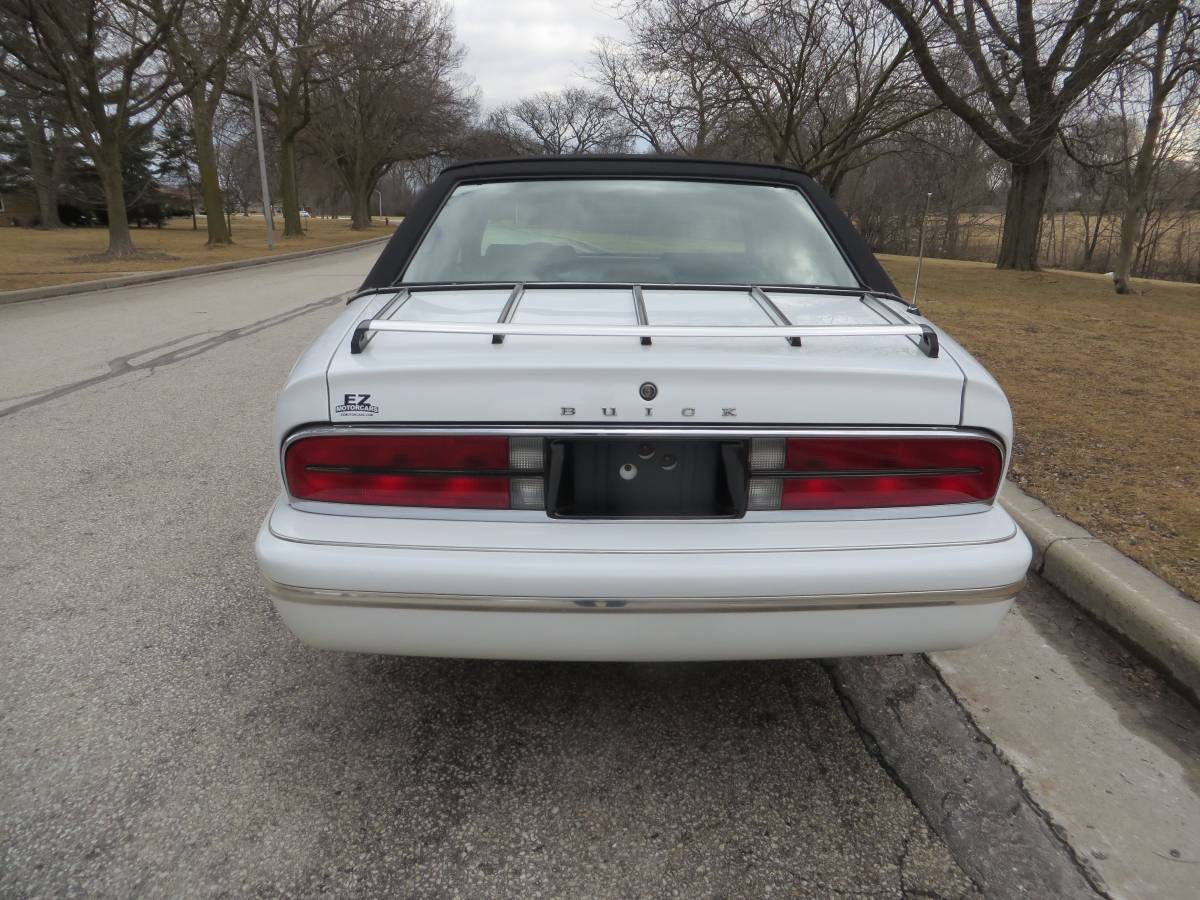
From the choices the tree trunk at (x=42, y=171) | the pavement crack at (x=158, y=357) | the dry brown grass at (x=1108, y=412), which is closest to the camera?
the dry brown grass at (x=1108, y=412)

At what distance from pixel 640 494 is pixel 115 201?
847 inches

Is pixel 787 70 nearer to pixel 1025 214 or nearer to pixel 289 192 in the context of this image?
pixel 1025 214

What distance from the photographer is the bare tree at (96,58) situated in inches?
604

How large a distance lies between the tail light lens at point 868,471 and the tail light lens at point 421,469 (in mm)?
560

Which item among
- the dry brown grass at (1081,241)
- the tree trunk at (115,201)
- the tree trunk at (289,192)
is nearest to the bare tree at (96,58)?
the tree trunk at (115,201)

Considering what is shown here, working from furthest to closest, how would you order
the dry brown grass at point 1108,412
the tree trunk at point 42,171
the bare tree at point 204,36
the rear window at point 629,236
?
the tree trunk at point 42,171
the bare tree at point 204,36
the dry brown grass at point 1108,412
the rear window at point 629,236

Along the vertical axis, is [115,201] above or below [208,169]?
below

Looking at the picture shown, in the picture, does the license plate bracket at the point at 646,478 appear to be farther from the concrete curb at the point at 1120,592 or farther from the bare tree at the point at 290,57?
the bare tree at the point at 290,57

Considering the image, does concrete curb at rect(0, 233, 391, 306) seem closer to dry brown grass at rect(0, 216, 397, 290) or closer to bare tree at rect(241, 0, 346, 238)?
dry brown grass at rect(0, 216, 397, 290)

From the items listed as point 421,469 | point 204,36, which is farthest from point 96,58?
point 421,469

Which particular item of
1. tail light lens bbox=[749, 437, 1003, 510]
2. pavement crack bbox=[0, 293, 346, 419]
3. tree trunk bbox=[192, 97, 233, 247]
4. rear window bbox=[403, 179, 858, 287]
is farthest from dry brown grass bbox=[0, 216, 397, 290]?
tail light lens bbox=[749, 437, 1003, 510]

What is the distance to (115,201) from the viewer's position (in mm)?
18781

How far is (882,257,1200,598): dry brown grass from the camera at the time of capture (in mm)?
3432

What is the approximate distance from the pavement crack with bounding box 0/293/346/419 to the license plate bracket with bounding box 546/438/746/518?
5.56m
